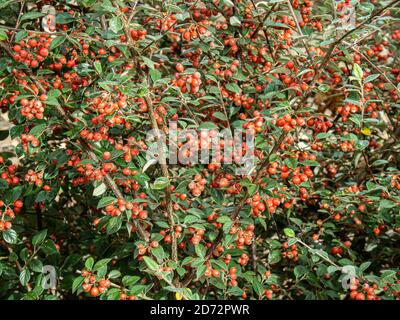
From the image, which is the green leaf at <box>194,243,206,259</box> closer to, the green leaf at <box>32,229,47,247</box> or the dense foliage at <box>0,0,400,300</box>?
the dense foliage at <box>0,0,400,300</box>

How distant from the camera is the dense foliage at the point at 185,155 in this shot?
2.21 meters

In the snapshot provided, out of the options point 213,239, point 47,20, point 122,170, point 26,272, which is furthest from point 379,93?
point 26,272

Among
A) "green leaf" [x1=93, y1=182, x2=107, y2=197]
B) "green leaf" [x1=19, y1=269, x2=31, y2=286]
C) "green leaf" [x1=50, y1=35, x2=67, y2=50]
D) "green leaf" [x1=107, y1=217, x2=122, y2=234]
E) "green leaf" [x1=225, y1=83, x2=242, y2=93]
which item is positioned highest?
"green leaf" [x1=50, y1=35, x2=67, y2=50]

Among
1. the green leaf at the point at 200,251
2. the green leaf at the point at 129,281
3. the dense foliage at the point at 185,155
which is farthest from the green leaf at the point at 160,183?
the green leaf at the point at 129,281

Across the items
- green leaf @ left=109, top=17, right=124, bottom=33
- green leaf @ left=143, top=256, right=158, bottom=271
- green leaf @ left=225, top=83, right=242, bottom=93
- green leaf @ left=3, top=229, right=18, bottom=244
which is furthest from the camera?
green leaf @ left=225, top=83, right=242, bottom=93

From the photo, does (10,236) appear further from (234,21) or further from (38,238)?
(234,21)

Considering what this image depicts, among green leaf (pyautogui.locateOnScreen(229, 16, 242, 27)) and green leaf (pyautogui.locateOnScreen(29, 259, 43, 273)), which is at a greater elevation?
green leaf (pyautogui.locateOnScreen(229, 16, 242, 27))

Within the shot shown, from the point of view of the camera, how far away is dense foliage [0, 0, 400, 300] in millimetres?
2211

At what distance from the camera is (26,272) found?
2.43 metres

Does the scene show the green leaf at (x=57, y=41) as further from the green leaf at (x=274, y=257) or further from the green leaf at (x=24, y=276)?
the green leaf at (x=274, y=257)

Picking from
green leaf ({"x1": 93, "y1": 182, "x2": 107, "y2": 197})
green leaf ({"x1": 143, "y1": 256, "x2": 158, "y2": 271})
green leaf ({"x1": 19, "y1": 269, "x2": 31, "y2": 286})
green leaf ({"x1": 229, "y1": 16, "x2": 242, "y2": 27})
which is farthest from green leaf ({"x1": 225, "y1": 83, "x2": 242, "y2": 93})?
green leaf ({"x1": 19, "y1": 269, "x2": 31, "y2": 286})

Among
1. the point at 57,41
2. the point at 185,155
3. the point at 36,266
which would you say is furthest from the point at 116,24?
the point at 36,266

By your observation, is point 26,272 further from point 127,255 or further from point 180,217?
point 180,217

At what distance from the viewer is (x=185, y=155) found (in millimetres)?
2295
